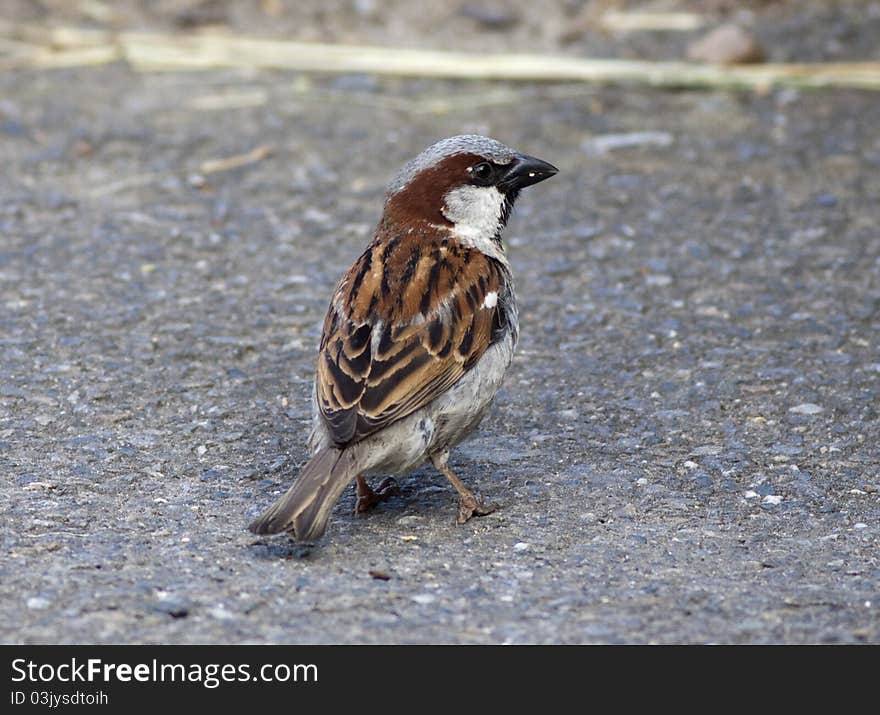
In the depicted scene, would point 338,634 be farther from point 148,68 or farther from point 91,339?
point 148,68

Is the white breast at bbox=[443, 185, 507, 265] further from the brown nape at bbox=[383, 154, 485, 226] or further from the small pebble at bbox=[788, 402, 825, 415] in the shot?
the small pebble at bbox=[788, 402, 825, 415]

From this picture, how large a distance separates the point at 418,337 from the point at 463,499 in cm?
53

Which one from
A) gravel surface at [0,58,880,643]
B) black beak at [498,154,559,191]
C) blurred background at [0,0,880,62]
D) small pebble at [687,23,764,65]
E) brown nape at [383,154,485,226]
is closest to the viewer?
gravel surface at [0,58,880,643]

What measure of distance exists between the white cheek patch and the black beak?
62 mm

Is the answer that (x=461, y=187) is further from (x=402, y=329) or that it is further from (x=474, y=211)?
(x=402, y=329)

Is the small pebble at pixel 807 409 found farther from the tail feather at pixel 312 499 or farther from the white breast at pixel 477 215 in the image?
the tail feather at pixel 312 499

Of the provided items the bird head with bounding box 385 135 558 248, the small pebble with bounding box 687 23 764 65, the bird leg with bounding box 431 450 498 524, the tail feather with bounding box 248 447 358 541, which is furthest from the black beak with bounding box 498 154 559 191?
the small pebble with bounding box 687 23 764 65

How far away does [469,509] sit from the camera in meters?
4.27

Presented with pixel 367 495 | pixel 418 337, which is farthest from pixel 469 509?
pixel 418 337

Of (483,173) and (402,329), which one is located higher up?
(483,173)

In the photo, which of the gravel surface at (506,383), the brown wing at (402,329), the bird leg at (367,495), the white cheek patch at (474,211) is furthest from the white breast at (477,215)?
the bird leg at (367,495)

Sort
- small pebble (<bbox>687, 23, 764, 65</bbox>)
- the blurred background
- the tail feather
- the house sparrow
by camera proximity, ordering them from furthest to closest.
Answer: the blurred background → small pebble (<bbox>687, 23, 764, 65</bbox>) → the house sparrow → the tail feather

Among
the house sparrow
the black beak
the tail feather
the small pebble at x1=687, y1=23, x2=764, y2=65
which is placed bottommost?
the tail feather

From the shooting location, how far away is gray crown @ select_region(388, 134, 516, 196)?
186 inches
